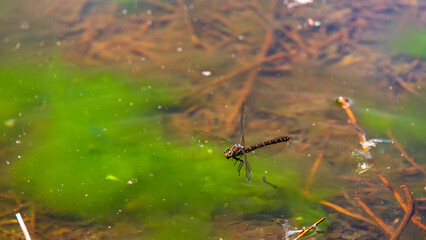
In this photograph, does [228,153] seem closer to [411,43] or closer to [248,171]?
[248,171]

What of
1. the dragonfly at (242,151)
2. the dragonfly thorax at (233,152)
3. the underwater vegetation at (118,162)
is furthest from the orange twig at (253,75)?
the underwater vegetation at (118,162)

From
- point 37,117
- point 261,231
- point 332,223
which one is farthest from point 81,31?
point 332,223

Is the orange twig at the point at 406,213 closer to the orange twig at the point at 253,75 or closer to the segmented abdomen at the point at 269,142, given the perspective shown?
the segmented abdomen at the point at 269,142

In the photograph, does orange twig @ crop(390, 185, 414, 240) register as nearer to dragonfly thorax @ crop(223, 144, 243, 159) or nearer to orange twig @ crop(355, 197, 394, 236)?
orange twig @ crop(355, 197, 394, 236)

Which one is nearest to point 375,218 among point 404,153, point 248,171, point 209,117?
point 404,153

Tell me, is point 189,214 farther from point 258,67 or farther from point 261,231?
point 258,67

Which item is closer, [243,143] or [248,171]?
[248,171]
